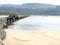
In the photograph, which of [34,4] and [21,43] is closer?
[21,43]

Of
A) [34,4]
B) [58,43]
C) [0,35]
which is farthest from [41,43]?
[34,4]

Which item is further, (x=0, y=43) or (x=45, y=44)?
(x=45, y=44)

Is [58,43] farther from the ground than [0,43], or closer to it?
closer to it

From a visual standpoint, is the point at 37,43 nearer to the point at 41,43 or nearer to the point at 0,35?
the point at 41,43

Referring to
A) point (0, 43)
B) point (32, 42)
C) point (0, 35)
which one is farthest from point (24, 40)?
point (0, 43)

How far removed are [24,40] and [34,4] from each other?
166256mm

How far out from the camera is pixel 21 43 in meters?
17.0

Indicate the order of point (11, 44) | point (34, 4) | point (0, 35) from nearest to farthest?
point (11, 44) < point (0, 35) < point (34, 4)

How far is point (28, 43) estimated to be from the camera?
1708 centimetres

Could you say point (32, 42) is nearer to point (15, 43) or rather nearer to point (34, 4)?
point (15, 43)

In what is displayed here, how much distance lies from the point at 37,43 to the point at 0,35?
142 inches

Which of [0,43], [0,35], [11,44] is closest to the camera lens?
[0,43]

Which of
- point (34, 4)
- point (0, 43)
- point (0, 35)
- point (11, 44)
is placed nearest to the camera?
point (0, 43)

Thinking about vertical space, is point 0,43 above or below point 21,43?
above
